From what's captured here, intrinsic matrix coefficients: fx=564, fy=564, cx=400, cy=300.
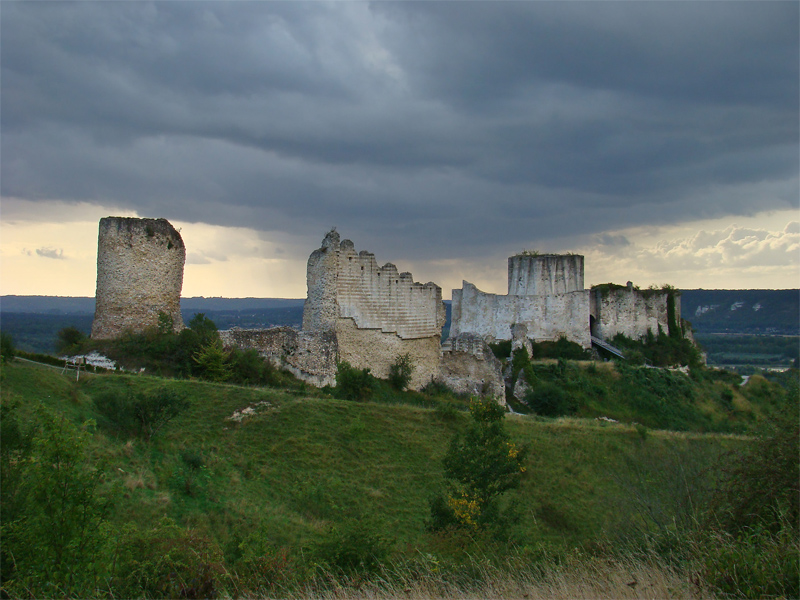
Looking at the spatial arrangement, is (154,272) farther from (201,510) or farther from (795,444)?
(795,444)

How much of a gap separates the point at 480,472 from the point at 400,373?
12.0 m

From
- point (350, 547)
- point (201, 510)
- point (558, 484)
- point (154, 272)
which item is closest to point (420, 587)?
point (350, 547)

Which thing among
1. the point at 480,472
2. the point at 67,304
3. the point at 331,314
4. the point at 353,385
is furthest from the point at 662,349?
the point at 67,304

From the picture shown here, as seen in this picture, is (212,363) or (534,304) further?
(534,304)

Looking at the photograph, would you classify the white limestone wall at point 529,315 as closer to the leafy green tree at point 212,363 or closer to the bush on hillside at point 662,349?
the bush on hillside at point 662,349

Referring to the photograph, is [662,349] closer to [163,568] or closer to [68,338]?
[68,338]

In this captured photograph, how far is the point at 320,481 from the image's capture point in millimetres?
12469

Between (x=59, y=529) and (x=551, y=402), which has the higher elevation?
(x=59, y=529)

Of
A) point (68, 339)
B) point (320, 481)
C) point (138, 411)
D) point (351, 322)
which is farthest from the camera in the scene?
point (351, 322)

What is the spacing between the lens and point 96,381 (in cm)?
1443

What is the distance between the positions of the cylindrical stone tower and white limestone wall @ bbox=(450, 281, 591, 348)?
A: 20.3 meters

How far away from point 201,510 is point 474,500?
15.8 ft

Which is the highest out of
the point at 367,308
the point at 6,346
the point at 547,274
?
the point at 547,274

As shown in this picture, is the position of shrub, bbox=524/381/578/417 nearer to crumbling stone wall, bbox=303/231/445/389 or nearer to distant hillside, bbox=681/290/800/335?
crumbling stone wall, bbox=303/231/445/389
